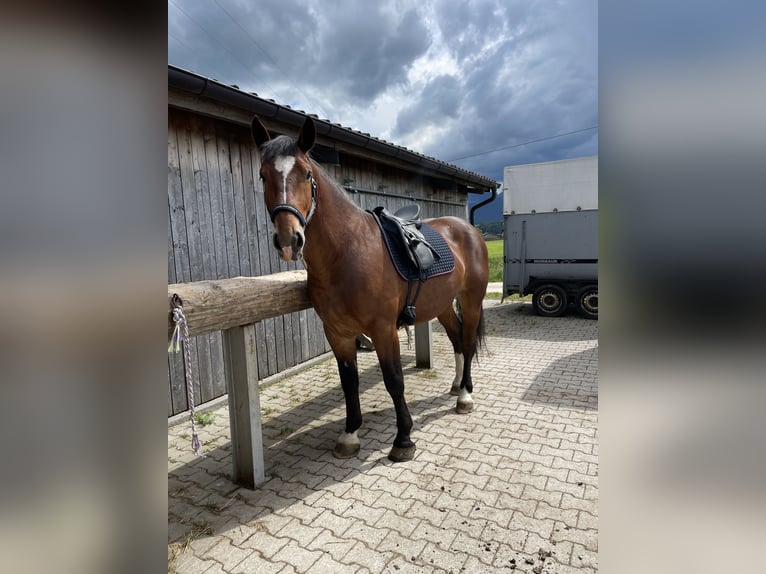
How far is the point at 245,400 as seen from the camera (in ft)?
8.25

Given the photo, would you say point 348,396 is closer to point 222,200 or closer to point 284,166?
point 284,166

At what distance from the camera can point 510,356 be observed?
532 centimetres

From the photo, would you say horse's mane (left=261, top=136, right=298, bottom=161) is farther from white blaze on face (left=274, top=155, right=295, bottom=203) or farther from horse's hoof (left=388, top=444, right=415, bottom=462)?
horse's hoof (left=388, top=444, right=415, bottom=462)

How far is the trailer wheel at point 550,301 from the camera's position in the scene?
7.87m

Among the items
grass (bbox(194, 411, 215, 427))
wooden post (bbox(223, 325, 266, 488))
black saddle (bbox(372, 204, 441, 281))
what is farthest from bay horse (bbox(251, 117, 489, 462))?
grass (bbox(194, 411, 215, 427))

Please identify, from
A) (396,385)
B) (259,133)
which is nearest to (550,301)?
(396,385)

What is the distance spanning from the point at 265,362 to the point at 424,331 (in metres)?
1.99

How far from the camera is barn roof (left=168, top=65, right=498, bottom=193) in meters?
3.11

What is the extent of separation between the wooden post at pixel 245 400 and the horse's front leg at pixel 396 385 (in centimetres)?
86

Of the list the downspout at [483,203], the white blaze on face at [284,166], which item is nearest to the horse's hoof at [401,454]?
the white blaze on face at [284,166]

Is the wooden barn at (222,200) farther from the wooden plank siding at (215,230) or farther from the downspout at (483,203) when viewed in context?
the downspout at (483,203)

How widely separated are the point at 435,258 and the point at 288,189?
151 centimetres

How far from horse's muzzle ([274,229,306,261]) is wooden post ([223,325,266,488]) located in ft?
2.45
